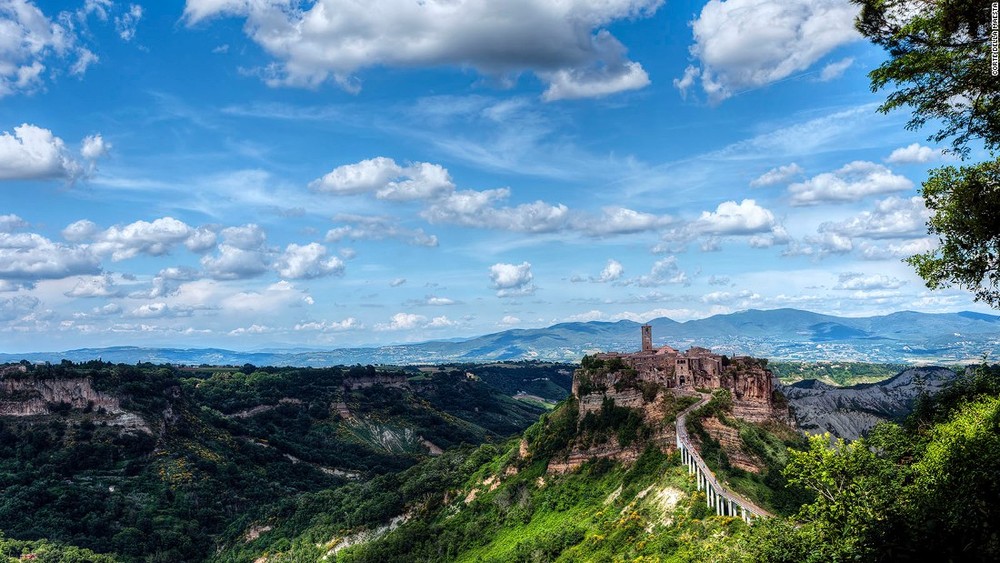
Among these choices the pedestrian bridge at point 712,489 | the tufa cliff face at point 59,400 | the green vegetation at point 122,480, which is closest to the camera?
the pedestrian bridge at point 712,489

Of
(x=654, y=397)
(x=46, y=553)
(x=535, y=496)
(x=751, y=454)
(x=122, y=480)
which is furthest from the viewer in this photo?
(x=122, y=480)

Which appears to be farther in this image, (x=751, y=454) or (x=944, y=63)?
(x=751, y=454)

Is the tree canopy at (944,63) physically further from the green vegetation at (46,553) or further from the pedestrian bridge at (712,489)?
the green vegetation at (46,553)

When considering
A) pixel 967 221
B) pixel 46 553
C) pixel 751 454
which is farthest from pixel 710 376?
pixel 46 553

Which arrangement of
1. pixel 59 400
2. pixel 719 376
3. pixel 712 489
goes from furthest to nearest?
pixel 59 400 < pixel 719 376 < pixel 712 489

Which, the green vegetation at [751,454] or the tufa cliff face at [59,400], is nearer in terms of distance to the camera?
the green vegetation at [751,454]

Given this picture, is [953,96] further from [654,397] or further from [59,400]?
[59,400]

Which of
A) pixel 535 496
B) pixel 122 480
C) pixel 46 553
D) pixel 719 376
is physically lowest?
pixel 46 553

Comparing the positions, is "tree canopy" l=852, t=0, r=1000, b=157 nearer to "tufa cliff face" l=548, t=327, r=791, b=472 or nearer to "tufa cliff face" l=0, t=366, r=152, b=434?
"tufa cliff face" l=548, t=327, r=791, b=472

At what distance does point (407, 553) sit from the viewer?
323ft

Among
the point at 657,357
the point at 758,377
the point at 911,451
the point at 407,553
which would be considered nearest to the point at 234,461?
the point at 407,553

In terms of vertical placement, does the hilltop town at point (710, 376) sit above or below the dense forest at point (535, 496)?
above

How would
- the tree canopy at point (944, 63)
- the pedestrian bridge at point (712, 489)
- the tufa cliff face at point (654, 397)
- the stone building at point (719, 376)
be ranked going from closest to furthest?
the tree canopy at point (944, 63) → the pedestrian bridge at point (712, 489) → the tufa cliff face at point (654, 397) → the stone building at point (719, 376)

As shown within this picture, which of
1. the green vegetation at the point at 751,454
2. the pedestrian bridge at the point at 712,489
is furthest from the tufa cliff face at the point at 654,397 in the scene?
the pedestrian bridge at the point at 712,489
